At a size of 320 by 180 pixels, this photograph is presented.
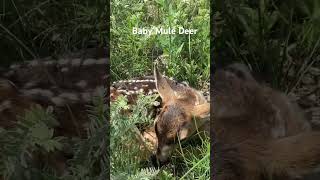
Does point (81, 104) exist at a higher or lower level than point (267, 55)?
lower

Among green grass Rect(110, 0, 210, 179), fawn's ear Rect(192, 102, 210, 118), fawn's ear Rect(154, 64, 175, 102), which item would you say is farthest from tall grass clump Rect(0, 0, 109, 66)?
fawn's ear Rect(192, 102, 210, 118)

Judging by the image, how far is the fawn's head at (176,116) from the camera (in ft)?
8.48

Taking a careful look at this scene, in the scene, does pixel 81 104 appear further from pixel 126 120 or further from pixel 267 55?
pixel 267 55

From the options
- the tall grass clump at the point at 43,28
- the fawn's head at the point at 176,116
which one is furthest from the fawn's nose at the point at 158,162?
the tall grass clump at the point at 43,28

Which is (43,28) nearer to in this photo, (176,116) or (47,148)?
(47,148)

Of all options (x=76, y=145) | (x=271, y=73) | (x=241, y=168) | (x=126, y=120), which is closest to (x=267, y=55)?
(x=271, y=73)

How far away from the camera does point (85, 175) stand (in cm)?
263

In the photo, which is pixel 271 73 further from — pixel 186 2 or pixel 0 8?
pixel 0 8

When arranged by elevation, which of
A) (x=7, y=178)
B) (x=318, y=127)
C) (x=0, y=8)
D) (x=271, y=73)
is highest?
(x=0, y=8)

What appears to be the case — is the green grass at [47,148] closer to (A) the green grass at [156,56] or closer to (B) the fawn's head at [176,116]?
(A) the green grass at [156,56]

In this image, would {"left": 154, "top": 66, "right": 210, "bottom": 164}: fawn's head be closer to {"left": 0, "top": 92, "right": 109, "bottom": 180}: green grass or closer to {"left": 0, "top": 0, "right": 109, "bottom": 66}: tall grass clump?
{"left": 0, "top": 92, "right": 109, "bottom": 180}: green grass

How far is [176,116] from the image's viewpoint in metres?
2.61

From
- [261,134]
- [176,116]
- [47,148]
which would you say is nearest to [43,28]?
[47,148]

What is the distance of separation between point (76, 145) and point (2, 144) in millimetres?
297
